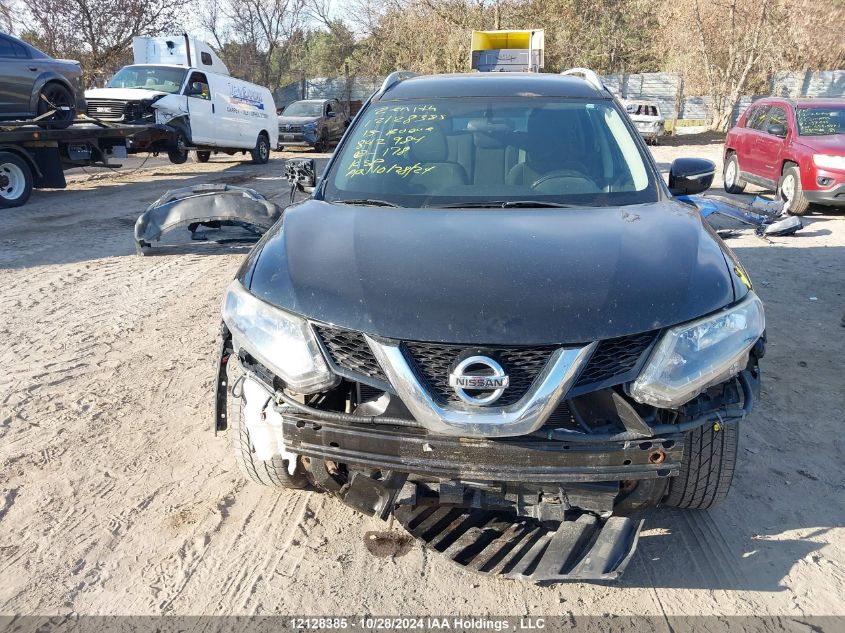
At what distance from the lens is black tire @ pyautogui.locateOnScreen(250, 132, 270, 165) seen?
17.5 m

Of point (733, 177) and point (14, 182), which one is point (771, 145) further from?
point (14, 182)

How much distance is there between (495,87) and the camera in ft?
12.7

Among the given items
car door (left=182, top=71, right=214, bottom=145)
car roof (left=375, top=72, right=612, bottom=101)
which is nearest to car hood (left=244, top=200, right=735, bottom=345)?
car roof (left=375, top=72, right=612, bottom=101)

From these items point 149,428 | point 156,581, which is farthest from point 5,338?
point 156,581

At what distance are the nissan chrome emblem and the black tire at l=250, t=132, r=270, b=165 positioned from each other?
16.5m

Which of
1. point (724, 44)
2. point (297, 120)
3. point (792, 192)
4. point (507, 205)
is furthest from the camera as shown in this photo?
point (724, 44)

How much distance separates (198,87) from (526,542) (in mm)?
14870

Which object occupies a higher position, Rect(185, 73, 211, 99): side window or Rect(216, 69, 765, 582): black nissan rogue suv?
Rect(185, 73, 211, 99): side window

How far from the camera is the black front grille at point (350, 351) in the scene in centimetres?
217

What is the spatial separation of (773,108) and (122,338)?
11267mm

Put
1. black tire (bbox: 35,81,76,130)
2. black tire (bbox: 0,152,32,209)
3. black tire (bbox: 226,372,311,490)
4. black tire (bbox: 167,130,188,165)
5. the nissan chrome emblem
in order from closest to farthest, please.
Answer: the nissan chrome emblem < black tire (bbox: 226,372,311,490) < black tire (bbox: 0,152,32,209) < black tire (bbox: 35,81,76,130) < black tire (bbox: 167,130,188,165)

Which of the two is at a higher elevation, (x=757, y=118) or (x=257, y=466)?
(x=757, y=118)

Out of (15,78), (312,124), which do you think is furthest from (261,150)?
(15,78)

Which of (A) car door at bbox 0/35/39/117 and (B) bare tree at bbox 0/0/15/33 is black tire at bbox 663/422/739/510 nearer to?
(A) car door at bbox 0/35/39/117
